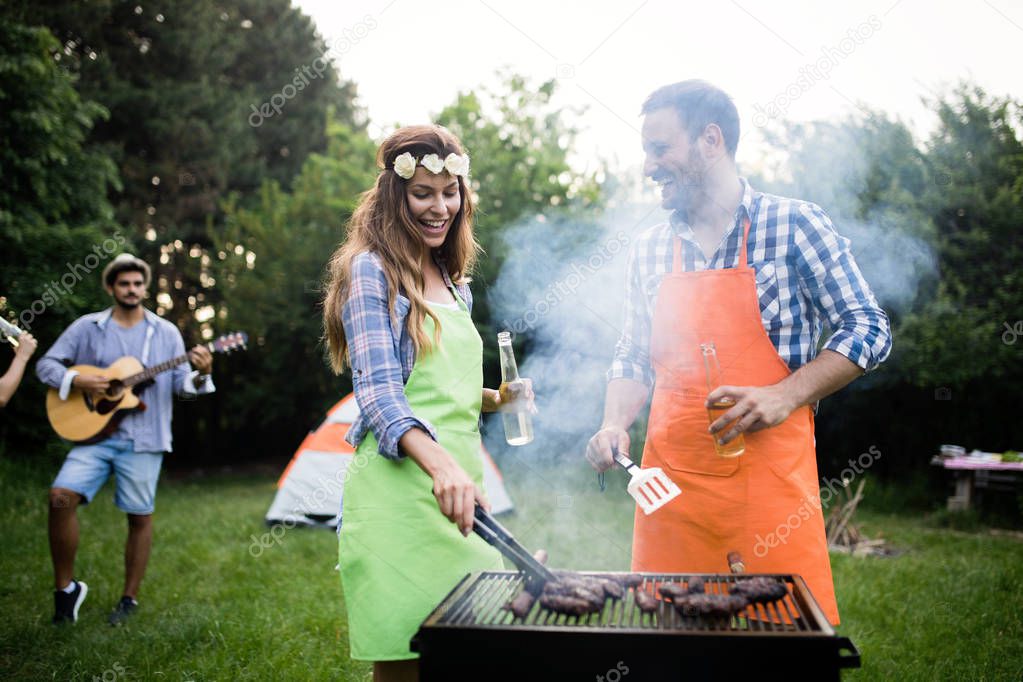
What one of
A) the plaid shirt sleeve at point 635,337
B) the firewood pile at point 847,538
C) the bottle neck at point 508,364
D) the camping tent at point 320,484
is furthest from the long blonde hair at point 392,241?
the firewood pile at point 847,538

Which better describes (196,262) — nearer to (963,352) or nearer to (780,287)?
(963,352)

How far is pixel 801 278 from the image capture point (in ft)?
7.93

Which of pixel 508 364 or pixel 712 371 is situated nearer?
pixel 712 371

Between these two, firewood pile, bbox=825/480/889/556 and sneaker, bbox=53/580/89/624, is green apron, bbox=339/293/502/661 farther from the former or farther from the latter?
firewood pile, bbox=825/480/889/556

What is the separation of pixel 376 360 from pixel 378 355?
14 millimetres

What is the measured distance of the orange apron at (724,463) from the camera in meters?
2.30

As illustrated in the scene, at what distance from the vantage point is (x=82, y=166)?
11.4m

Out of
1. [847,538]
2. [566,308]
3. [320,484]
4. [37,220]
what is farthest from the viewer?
[37,220]

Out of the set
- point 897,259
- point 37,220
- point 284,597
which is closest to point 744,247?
point 284,597

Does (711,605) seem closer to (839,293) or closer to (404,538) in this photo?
(404,538)

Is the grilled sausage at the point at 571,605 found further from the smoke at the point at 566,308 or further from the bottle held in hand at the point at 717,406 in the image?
the smoke at the point at 566,308

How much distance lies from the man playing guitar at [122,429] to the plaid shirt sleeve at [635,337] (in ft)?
10.8

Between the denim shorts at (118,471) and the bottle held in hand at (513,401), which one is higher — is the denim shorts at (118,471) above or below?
below

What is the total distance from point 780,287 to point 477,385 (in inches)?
40.5
